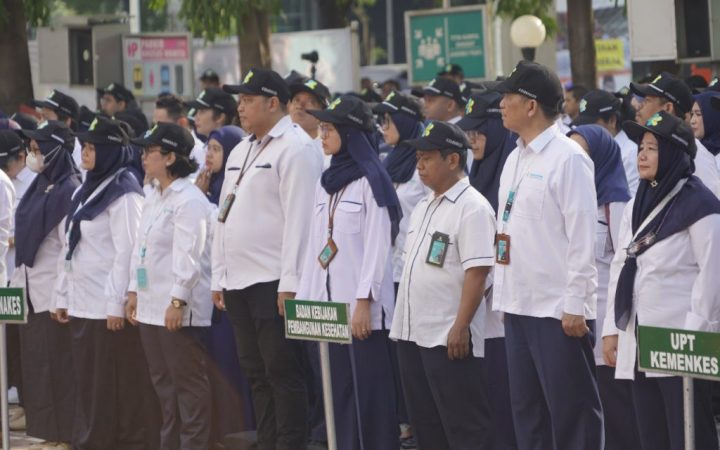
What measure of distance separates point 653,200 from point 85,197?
4314 mm

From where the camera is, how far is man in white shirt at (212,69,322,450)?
8.49m

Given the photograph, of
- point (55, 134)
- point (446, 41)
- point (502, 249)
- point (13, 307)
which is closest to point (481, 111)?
point (502, 249)

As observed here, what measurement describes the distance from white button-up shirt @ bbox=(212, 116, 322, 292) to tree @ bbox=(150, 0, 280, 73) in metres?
10.2

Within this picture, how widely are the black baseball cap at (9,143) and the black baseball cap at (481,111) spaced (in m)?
4.08

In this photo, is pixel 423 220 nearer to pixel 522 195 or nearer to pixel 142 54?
pixel 522 195

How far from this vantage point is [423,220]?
7.64 m

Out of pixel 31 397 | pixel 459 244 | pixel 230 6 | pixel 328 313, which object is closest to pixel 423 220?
pixel 459 244

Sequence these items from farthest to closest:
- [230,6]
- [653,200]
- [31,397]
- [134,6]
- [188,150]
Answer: [134,6]
[230,6]
[31,397]
[188,150]
[653,200]

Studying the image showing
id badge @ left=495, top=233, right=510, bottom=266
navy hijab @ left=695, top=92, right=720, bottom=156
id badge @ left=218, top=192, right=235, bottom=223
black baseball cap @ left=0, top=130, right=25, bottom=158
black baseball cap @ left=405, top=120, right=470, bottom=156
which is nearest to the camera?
id badge @ left=495, top=233, right=510, bottom=266

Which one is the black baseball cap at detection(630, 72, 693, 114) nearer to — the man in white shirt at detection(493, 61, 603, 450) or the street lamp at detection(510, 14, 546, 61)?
the man in white shirt at detection(493, 61, 603, 450)

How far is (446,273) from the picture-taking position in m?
7.47

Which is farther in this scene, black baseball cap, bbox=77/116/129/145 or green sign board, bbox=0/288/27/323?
black baseball cap, bbox=77/116/129/145

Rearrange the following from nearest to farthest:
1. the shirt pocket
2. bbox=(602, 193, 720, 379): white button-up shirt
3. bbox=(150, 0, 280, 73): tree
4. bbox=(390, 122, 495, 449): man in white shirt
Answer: bbox=(602, 193, 720, 379): white button-up shirt → bbox=(390, 122, 495, 449): man in white shirt → the shirt pocket → bbox=(150, 0, 280, 73): tree

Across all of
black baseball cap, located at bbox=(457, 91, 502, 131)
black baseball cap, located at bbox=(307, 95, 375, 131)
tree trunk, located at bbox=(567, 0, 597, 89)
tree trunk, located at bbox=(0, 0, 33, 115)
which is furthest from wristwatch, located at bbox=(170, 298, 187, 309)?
tree trunk, located at bbox=(0, 0, 33, 115)
